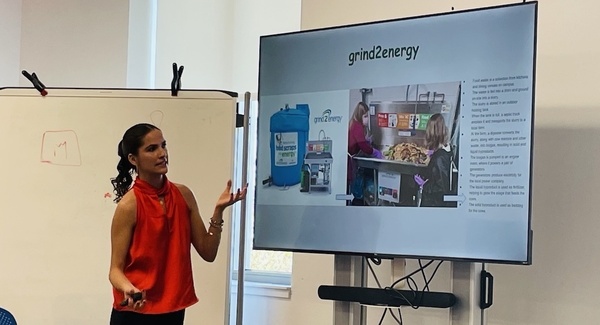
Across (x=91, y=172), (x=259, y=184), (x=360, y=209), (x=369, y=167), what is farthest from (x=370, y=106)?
(x=91, y=172)

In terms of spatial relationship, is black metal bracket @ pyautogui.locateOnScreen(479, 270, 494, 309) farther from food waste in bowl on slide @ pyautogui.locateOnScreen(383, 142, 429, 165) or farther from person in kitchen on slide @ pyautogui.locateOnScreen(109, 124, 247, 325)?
person in kitchen on slide @ pyautogui.locateOnScreen(109, 124, 247, 325)

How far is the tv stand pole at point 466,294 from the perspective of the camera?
5.98ft

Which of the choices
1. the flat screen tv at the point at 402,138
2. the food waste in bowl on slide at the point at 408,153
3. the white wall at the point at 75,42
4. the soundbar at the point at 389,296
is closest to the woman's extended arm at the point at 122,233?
the flat screen tv at the point at 402,138

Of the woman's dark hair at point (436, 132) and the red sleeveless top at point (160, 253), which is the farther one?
the woman's dark hair at point (436, 132)

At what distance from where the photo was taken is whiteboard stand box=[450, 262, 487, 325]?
1.82m

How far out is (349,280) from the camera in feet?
6.70

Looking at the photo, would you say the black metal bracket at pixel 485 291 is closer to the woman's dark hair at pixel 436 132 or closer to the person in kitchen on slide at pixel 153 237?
the woman's dark hair at pixel 436 132

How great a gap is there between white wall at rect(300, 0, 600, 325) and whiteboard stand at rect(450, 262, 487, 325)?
1.13 feet

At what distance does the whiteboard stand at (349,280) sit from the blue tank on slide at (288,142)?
1.01ft

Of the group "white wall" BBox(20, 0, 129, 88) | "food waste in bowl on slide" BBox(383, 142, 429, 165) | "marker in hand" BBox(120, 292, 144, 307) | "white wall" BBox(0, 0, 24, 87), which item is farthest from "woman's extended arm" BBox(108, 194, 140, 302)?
"white wall" BBox(0, 0, 24, 87)

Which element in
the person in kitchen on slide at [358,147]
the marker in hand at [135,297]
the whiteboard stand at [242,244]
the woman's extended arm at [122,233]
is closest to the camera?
the marker in hand at [135,297]

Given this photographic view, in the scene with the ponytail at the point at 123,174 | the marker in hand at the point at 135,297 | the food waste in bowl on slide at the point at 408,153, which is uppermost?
the food waste in bowl on slide at the point at 408,153

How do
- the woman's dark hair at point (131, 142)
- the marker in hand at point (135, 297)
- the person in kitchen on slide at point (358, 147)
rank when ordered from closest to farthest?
the marker in hand at point (135, 297), the woman's dark hair at point (131, 142), the person in kitchen on slide at point (358, 147)

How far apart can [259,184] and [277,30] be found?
105 cm
